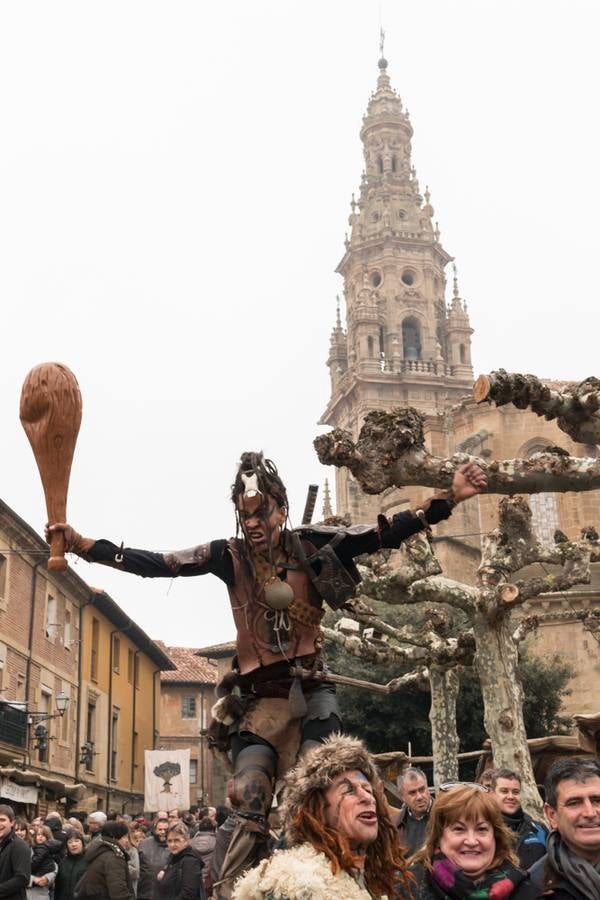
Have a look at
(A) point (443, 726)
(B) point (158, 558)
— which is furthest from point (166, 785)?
(B) point (158, 558)

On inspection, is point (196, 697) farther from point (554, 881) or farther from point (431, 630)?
point (554, 881)

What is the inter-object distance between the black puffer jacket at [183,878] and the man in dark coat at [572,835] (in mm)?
6519

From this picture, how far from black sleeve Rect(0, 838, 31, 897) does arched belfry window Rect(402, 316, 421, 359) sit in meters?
63.2

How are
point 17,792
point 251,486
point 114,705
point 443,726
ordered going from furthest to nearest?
point 114,705
point 17,792
point 443,726
point 251,486

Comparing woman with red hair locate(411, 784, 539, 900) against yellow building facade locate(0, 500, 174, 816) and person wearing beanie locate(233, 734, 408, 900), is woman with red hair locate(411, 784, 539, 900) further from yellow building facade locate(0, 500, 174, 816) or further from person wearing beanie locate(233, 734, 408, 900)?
yellow building facade locate(0, 500, 174, 816)

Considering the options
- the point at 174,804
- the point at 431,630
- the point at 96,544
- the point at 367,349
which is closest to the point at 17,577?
the point at 174,804

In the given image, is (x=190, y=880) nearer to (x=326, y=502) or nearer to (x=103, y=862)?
(x=103, y=862)

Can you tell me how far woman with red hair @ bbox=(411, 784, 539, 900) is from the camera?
4.01 metres

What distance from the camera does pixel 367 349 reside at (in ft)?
223

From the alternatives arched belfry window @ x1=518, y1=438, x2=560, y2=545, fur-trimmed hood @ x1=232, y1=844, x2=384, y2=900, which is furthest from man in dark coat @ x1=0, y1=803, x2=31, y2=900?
arched belfry window @ x1=518, y1=438, x2=560, y2=545

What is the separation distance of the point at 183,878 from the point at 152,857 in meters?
1.74

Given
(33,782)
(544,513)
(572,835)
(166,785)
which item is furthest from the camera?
(544,513)

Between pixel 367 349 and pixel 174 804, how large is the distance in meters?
42.6

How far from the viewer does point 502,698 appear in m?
16.0
